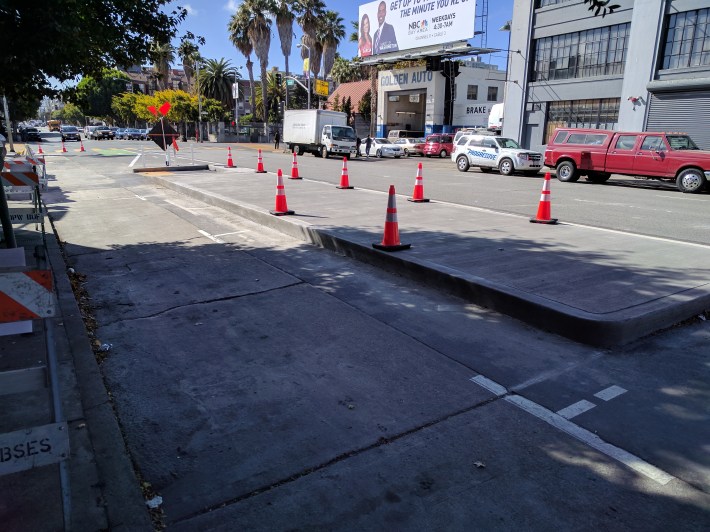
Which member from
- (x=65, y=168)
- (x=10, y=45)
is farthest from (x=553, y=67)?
(x=10, y=45)

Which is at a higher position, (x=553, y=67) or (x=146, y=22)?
(x=553, y=67)

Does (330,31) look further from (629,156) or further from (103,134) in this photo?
(629,156)

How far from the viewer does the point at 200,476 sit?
2.89 meters

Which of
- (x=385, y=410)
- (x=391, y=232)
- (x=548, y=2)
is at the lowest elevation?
(x=385, y=410)

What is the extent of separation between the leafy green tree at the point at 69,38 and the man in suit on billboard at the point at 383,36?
140 feet

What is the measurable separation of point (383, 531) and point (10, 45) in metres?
4.95

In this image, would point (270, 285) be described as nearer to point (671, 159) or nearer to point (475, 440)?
point (475, 440)

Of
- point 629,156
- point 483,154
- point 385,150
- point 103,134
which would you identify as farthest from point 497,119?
point 103,134

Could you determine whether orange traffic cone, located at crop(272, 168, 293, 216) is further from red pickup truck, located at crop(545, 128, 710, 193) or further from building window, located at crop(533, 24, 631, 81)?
building window, located at crop(533, 24, 631, 81)

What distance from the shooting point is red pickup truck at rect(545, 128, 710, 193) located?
17328 millimetres

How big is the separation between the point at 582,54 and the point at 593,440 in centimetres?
3036

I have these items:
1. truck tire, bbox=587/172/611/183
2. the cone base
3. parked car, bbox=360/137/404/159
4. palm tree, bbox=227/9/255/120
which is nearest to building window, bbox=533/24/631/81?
truck tire, bbox=587/172/611/183

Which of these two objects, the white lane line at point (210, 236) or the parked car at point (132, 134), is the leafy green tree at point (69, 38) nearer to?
the white lane line at point (210, 236)

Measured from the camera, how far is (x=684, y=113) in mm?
24094
